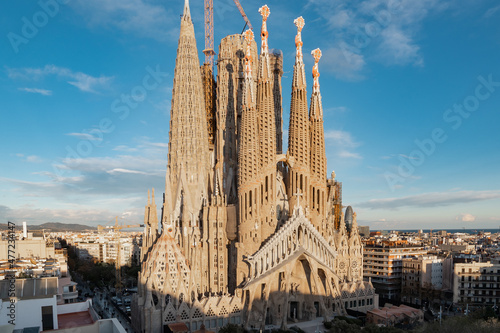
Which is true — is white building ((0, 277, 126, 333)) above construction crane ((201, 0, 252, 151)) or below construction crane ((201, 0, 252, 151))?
below

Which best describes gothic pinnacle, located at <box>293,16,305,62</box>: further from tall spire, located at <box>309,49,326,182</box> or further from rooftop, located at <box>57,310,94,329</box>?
rooftop, located at <box>57,310,94,329</box>

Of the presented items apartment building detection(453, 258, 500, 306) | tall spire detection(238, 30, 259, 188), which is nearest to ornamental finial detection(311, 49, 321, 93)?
tall spire detection(238, 30, 259, 188)

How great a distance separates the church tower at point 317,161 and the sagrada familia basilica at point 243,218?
0.33ft

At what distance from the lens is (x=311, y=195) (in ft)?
132

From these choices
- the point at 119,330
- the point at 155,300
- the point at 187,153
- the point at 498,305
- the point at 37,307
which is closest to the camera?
the point at 119,330

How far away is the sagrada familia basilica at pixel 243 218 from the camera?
34125 mm

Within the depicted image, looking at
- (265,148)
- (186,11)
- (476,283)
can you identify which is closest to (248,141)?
(265,148)

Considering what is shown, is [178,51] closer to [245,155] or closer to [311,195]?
[245,155]

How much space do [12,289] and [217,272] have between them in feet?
72.1

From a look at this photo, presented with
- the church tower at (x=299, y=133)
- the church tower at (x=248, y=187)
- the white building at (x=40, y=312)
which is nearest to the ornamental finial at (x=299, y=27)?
the church tower at (x=299, y=133)

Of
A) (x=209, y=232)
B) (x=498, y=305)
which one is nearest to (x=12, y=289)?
(x=209, y=232)

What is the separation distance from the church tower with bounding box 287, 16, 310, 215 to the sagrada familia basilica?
10 centimetres

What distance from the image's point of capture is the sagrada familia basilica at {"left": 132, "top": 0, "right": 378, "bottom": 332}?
3412 cm

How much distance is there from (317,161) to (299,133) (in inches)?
135
